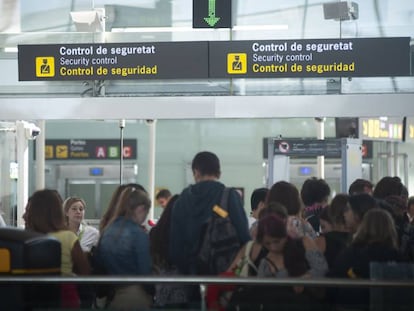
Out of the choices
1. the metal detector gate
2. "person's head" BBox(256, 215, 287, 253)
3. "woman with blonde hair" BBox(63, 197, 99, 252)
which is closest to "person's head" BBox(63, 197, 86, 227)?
"woman with blonde hair" BBox(63, 197, 99, 252)

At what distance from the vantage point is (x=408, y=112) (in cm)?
834

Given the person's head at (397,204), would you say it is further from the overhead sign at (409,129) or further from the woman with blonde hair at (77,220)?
the overhead sign at (409,129)

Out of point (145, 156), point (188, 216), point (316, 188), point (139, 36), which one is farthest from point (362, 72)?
point (145, 156)

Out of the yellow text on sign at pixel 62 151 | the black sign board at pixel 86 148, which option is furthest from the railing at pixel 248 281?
the yellow text on sign at pixel 62 151

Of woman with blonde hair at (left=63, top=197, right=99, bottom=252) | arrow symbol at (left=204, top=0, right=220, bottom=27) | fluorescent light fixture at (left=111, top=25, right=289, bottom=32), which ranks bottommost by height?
woman with blonde hair at (left=63, top=197, right=99, bottom=252)

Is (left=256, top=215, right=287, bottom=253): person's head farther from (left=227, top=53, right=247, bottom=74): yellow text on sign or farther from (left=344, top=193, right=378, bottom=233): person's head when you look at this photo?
(left=227, top=53, right=247, bottom=74): yellow text on sign

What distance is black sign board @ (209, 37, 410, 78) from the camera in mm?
8438

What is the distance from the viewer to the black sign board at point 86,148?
58.3ft

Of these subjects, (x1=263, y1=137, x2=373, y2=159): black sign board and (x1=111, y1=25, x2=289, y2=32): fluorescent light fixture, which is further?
(x1=263, y1=137, x2=373, y2=159): black sign board

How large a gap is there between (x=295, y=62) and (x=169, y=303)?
13.3 ft

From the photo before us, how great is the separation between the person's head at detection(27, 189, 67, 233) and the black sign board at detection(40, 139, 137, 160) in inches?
453

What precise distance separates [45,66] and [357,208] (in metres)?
3.77

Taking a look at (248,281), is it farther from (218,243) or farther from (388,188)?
(388,188)

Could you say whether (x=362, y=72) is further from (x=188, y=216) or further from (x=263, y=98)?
(x=188, y=216)
